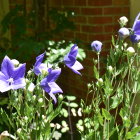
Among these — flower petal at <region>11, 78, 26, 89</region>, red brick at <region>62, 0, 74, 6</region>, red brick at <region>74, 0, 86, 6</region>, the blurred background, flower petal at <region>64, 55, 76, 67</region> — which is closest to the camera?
flower petal at <region>11, 78, 26, 89</region>

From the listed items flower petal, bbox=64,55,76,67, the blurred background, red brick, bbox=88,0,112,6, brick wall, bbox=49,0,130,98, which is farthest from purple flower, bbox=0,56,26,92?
red brick, bbox=88,0,112,6

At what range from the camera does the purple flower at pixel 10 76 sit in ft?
4.91

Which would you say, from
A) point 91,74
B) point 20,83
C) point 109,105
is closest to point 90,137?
point 109,105

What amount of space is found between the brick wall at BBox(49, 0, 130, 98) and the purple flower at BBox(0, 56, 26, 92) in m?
1.39

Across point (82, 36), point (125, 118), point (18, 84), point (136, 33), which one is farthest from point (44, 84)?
point (82, 36)

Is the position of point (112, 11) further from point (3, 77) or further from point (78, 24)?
point (3, 77)

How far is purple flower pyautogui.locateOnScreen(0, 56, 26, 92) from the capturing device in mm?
1497

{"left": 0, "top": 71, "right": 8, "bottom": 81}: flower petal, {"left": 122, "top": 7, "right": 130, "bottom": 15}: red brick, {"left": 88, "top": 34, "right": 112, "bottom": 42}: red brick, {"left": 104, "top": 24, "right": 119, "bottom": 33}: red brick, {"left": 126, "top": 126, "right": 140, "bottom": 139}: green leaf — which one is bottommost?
{"left": 126, "top": 126, "right": 140, "bottom": 139}: green leaf

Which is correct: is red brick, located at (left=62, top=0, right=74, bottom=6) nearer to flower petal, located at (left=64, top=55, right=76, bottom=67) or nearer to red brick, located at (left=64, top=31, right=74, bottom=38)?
red brick, located at (left=64, top=31, right=74, bottom=38)

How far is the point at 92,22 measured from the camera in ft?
9.62

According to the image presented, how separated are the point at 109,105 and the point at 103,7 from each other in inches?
50.6

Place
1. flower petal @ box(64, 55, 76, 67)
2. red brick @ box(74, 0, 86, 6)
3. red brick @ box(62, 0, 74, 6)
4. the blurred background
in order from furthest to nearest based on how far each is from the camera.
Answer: red brick @ box(62, 0, 74, 6) < red brick @ box(74, 0, 86, 6) < the blurred background < flower petal @ box(64, 55, 76, 67)

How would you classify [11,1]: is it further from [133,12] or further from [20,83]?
[20,83]

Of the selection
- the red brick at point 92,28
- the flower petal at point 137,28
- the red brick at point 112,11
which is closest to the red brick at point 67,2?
the red brick at point 92,28
